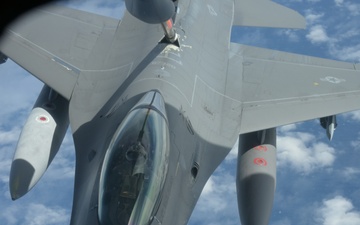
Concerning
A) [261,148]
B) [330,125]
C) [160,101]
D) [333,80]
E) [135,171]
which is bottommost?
[135,171]

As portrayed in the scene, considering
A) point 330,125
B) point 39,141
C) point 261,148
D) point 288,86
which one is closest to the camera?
point 39,141

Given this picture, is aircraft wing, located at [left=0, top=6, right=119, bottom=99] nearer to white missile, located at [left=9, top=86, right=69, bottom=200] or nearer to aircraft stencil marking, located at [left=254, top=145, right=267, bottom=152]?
white missile, located at [left=9, top=86, right=69, bottom=200]

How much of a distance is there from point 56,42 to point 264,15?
5732 millimetres

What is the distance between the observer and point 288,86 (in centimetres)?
1415

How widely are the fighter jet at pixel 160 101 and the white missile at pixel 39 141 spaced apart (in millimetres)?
23

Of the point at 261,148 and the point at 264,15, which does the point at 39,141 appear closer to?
the point at 261,148

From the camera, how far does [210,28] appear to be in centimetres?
1541

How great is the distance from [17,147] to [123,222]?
4.53 m

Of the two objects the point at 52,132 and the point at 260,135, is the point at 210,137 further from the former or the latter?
the point at 52,132

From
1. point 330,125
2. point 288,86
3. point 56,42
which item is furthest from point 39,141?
point 330,125

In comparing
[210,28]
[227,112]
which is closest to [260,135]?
[227,112]

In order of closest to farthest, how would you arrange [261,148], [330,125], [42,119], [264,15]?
1. [42,119]
2. [261,148]
3. [330,125]
4. [264,15]

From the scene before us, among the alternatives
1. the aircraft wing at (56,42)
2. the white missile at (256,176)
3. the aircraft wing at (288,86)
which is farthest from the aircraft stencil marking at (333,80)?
the aircraft wing at (56,42)

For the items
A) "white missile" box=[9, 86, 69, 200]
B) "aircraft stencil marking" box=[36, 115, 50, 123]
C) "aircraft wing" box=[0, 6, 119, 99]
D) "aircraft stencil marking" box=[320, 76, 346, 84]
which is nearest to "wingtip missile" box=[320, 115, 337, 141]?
"aircraft stencil marking" box=[320, 76, 346, 84]
